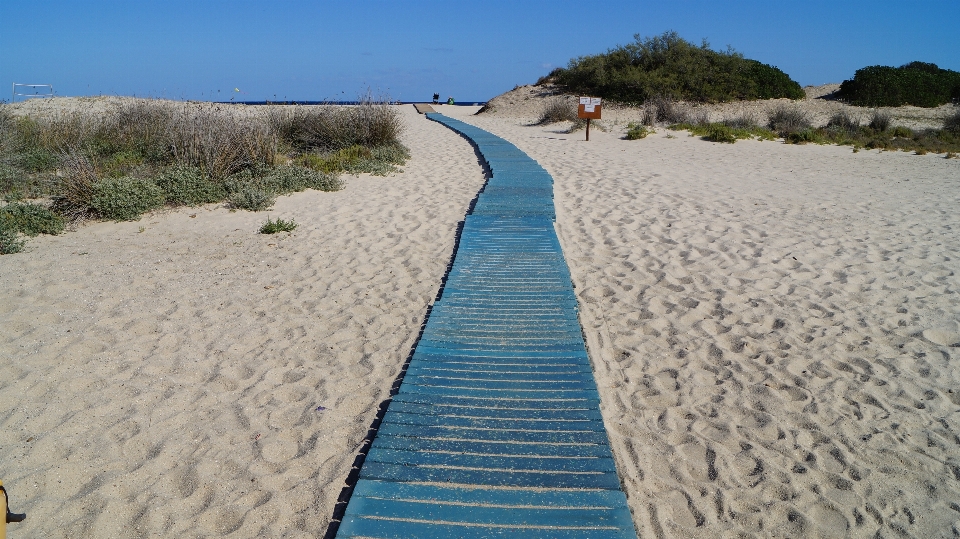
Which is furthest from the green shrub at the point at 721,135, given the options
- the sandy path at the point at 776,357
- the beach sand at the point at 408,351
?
the beach sand at the point at 408,351

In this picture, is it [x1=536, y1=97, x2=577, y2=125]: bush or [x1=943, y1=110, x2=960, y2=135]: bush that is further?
[x1=536, y1=97, x2=577, y2=125]: bush

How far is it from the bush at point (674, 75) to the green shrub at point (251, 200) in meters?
20.6

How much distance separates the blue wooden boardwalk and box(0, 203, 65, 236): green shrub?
4532 mm

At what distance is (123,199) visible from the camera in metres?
6.89

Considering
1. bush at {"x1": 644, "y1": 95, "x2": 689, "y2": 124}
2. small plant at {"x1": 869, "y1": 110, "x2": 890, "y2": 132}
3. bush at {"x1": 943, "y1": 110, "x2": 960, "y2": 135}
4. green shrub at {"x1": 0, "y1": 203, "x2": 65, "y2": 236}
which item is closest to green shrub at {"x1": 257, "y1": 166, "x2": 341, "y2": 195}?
green shrub at {"x1": 0, "y1": 203, "x2": 65, "y2": 236}

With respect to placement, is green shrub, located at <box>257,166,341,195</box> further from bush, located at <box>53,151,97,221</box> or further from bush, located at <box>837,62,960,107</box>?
bush, located at <box>837,62,960,107</box>

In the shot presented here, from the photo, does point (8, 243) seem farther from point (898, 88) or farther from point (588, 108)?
point (898, 88)

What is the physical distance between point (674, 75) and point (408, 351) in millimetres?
25865

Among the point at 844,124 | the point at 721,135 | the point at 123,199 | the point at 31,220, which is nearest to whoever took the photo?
the point at 31,220

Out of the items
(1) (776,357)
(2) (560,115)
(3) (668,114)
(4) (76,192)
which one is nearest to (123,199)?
(4) (76,192)

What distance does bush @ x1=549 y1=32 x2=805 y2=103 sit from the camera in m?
25.9

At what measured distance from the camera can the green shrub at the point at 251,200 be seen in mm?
7410

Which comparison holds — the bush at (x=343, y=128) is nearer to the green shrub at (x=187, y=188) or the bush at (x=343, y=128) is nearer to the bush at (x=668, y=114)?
the green shrub at (x=187, y=188)

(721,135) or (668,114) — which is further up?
(668,114)
